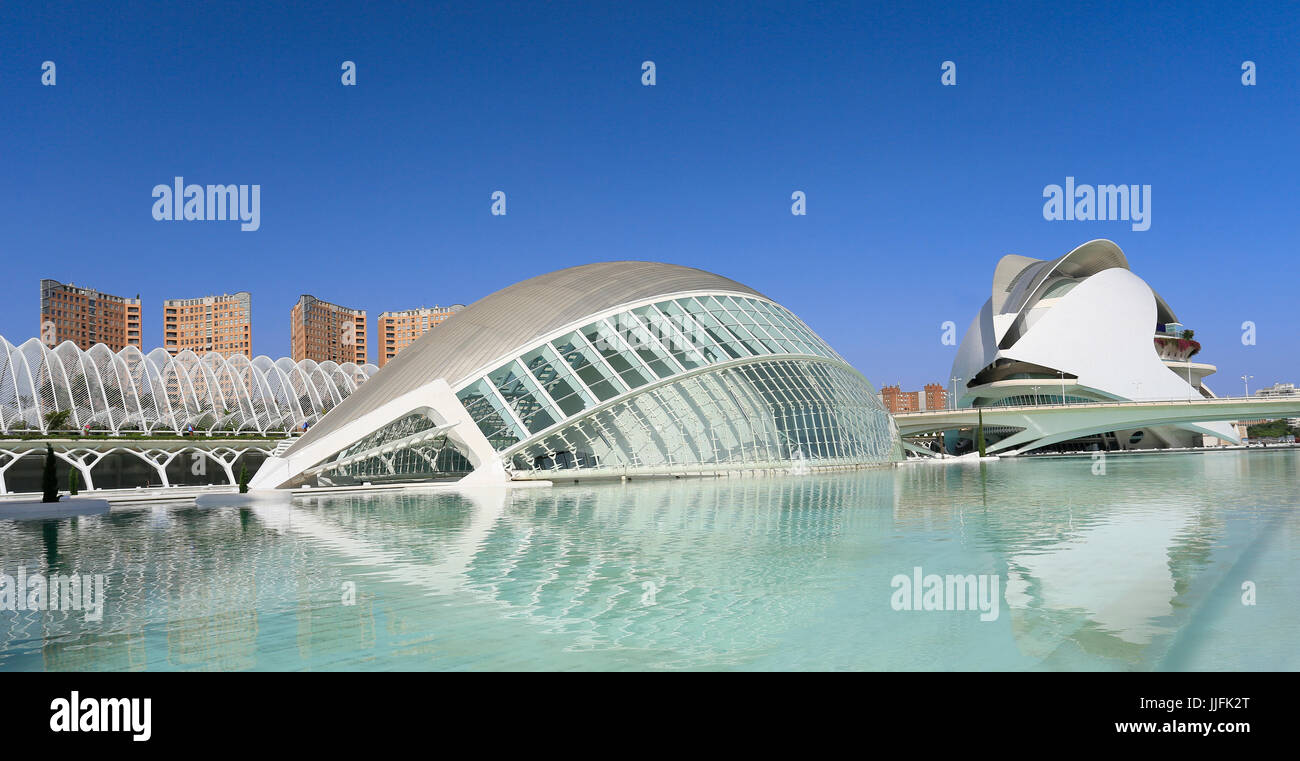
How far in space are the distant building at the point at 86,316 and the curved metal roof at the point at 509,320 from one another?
84.6m

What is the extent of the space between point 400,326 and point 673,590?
470ft

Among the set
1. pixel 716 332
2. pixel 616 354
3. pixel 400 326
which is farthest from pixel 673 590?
pixel 400 326

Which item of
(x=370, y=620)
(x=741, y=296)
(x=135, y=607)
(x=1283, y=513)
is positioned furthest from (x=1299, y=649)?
(x=741, y=296)

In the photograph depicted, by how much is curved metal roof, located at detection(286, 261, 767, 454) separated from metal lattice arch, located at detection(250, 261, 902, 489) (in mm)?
91

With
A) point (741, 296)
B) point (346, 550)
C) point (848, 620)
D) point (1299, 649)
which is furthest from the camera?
point (741, 296)

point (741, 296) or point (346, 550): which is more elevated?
point (741, 296)

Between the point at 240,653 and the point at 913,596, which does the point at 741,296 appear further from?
the point at 240,653

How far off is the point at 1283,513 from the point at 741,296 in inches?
1070

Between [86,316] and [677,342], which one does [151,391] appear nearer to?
[677,342]

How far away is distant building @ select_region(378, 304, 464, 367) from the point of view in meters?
145

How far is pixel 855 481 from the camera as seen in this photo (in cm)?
3178

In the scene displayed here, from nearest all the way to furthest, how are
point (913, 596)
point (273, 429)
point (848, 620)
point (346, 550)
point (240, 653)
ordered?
1. point (240, 653)
2. point (848, 620)
3. point (913, 596)
4. point (346, 550)
5. point (273, 429)

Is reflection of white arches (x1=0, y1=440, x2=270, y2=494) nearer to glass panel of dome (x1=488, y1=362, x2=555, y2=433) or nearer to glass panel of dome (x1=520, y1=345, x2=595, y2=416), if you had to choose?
glass panel of dome (x1=488, y1=362, x2=555, y2=433)

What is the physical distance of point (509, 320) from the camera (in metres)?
35.3
